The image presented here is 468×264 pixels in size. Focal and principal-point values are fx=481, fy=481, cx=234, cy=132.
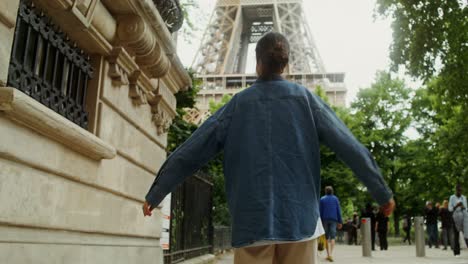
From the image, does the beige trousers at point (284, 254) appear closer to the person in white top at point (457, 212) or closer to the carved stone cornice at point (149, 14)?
the carved stone cornice at point (149, 14)

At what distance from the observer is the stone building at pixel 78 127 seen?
9.61 feet

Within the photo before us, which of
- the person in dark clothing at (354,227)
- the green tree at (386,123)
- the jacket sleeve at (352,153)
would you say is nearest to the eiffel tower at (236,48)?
the green tree at (386,123)

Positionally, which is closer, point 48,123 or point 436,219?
point 48,123

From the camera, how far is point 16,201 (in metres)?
2.94

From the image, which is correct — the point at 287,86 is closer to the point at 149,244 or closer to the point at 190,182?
the point at 149,244

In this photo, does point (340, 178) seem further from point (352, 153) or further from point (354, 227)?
point (352, 153)

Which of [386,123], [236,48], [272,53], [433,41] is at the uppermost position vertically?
[236,48]

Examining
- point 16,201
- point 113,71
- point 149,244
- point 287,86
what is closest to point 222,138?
point 287,86

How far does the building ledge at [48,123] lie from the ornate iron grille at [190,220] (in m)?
3.66

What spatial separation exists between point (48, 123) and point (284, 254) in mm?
1799

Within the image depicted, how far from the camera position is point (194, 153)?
2.62 m

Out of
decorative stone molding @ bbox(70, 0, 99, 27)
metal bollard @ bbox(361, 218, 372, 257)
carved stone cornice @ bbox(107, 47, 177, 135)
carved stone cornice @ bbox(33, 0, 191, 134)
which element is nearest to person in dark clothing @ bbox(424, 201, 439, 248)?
metal bollard @ bbox(361, 218, 372, 257)

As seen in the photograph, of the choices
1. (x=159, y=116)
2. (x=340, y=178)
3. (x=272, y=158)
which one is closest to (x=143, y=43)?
(x=159, y=116)

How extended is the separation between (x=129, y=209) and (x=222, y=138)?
271 cm
